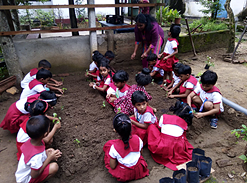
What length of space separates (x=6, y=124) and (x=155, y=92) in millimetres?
3254

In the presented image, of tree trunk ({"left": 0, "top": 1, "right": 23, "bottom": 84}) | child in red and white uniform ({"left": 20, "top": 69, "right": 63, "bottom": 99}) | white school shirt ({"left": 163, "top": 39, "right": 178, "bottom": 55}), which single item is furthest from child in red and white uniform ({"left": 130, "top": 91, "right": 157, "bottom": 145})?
tree trunk ({"left": 0, "top": 1, "right": 23, "bottom": 84})

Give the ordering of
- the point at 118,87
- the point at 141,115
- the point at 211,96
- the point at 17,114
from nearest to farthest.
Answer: the point at 141,115, the point at 17,114, the point at 211,96, the point at 118,87

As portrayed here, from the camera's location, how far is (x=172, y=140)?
264 centimetres

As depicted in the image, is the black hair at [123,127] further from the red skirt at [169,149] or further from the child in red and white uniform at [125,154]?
the red skirt at [169,149]

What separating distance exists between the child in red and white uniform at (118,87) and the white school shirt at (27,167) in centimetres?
176

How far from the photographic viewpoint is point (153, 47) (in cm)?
491

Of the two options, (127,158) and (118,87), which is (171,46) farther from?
(127,158)

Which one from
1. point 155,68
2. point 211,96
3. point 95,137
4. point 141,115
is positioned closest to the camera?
point 141,115

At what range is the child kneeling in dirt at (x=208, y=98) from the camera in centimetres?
324

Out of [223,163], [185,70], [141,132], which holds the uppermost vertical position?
[185,70]

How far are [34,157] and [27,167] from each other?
0.21 meters

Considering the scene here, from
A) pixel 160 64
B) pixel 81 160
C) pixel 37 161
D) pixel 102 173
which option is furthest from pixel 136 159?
pixel 160 64

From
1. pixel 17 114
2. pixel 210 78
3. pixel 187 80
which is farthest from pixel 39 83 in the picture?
pixel 210 78

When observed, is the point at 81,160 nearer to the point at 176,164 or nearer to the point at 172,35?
the point at 176,164
